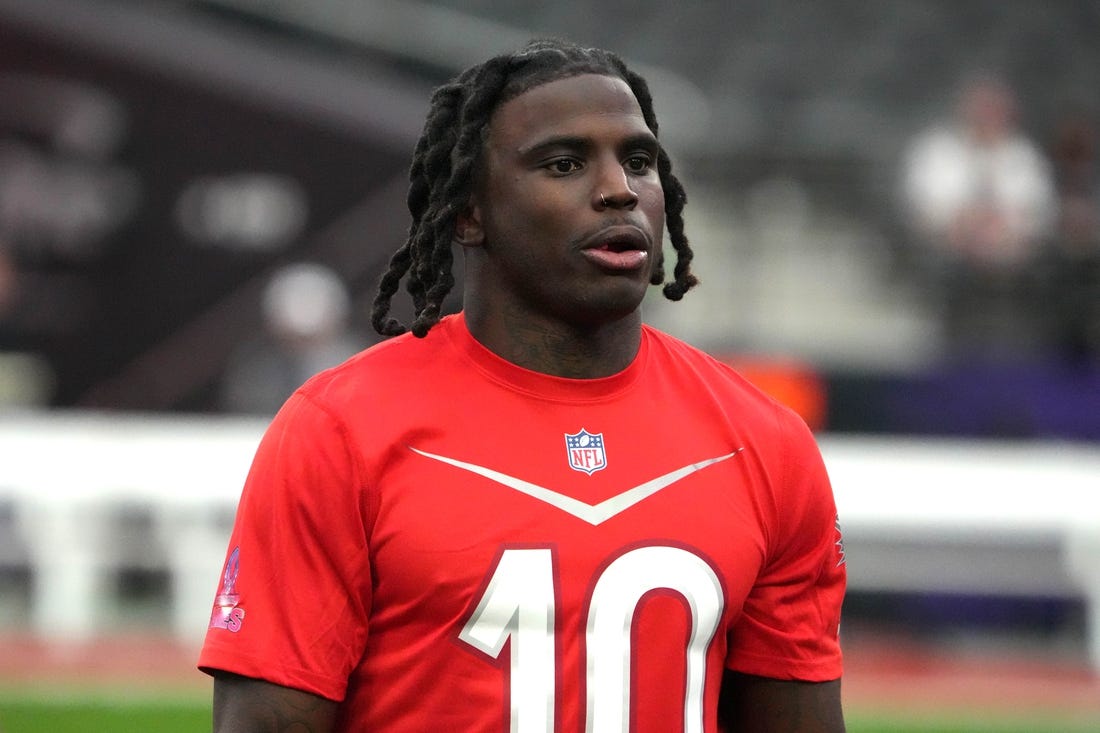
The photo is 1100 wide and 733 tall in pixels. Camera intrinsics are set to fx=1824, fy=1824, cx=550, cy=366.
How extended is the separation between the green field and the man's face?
201 inches

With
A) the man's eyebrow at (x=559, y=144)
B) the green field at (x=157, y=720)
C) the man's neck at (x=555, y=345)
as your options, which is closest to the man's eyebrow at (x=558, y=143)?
the man's eyebrow at (x=559, y=144)

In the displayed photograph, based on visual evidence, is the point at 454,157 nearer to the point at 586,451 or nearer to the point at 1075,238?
the point at 586,451

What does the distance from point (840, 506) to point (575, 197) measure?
7.59 m

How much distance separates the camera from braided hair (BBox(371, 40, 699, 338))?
302 cm

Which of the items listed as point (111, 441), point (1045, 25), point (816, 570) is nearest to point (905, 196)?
point (1045, 25)

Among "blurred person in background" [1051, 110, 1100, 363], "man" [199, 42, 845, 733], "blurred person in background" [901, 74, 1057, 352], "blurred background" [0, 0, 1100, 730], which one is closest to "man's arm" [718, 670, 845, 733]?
"man" [199, 42, 845, 733]

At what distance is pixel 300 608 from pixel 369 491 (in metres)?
0.21

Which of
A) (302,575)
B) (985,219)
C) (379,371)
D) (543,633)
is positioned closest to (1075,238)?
(985,219)

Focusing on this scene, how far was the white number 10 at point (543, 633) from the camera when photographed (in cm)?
282

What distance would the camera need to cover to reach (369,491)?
2.84 m

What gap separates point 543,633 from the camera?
2838 mm

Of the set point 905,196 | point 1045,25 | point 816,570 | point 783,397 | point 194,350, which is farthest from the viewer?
point 1045,25

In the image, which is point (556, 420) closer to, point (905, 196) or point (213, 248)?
point (213, 248)

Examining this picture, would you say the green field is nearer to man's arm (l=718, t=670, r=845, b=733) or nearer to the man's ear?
man's arm (l=718, t=670, r=845, b=733)
